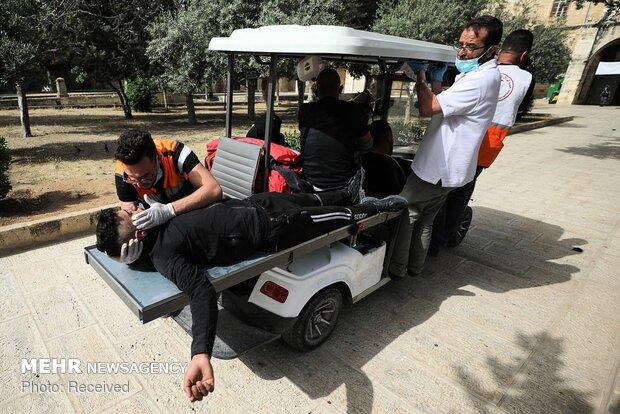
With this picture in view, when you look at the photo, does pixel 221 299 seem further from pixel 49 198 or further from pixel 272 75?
pixel 49 198

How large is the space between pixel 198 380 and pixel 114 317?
176 centimetres

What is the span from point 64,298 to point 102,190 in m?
2.97

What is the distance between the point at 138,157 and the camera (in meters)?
2.03

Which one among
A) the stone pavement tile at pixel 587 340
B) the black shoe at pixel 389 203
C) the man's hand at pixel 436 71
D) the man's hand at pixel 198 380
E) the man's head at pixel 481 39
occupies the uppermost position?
the man's head at pixel 481 39

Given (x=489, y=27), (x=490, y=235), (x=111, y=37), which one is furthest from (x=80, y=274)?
(x=111, y=37)

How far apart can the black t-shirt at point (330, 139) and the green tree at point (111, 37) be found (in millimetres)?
13001

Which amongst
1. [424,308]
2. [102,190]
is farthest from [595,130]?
[102,190]

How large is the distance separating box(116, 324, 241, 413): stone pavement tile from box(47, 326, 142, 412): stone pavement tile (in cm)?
8

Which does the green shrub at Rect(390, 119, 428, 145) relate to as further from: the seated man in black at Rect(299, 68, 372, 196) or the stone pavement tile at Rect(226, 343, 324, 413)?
the stone pavement tile at Rect(226, 343, 324, 413)

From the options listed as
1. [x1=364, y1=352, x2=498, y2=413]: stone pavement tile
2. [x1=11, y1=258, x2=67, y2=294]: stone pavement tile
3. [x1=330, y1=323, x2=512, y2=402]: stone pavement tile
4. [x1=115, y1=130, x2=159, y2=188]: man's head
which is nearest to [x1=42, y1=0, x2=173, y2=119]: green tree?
[x1=11, y1=258, x2=67, y2=294]: stone pavement tile

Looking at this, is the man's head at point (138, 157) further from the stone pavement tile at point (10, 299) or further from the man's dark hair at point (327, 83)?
the stone pavement tile at point (10, 299)

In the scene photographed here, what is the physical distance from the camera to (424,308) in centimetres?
322

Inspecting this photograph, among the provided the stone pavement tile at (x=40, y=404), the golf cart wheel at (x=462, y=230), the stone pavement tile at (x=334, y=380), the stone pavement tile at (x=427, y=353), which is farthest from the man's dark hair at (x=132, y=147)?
the golf cart wheel at (x=462, y=230)

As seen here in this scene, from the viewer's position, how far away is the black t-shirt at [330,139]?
285cm
